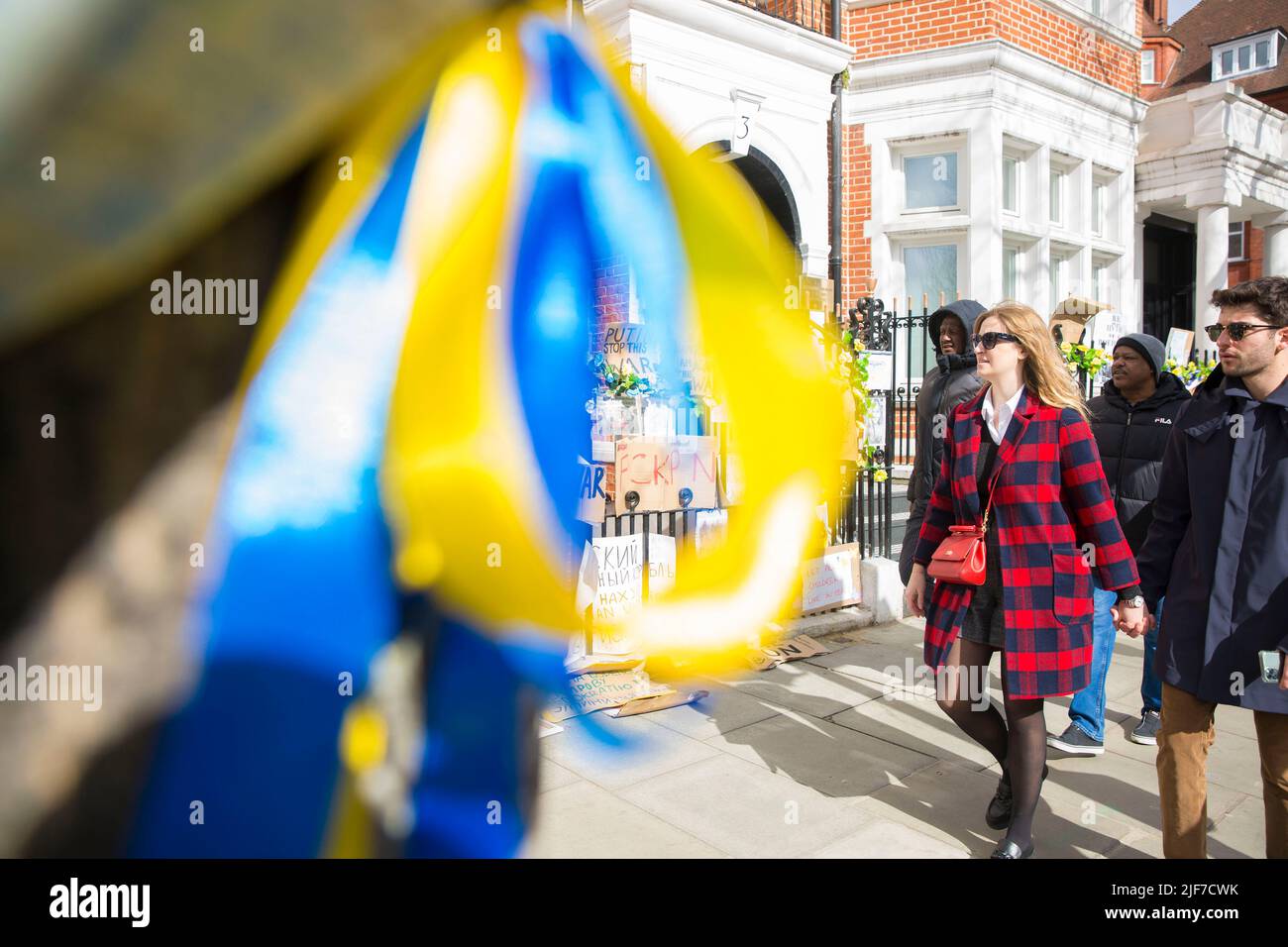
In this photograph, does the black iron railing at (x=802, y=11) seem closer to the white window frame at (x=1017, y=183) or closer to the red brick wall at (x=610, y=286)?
the white window frame at (x=1017, y=183)

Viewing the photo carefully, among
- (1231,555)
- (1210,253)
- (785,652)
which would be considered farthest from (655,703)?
(1210,253)

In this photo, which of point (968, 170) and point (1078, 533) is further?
point (968, 170)

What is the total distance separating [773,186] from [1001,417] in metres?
5.30

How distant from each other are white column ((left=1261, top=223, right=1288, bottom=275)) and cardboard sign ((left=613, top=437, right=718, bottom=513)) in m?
15.1

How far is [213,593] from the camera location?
1.53 meters

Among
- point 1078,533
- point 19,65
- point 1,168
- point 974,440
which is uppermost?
point 19,65

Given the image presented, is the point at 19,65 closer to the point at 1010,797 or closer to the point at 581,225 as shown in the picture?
the point at 581,225

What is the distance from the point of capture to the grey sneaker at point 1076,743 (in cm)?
380

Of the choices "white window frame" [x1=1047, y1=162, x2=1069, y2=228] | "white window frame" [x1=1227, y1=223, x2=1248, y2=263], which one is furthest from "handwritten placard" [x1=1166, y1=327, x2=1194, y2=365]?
"white window frame" [x1=1227, y1=223, x2=1248, y2=263]

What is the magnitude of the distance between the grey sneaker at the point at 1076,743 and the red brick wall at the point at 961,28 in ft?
27.4

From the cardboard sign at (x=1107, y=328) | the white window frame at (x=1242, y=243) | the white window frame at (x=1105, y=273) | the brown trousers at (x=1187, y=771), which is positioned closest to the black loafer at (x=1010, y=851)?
the brown trousers at (x=1187, y=771)

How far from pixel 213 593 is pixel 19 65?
842mm
